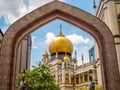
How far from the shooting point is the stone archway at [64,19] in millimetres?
9859

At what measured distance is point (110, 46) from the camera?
411 inches

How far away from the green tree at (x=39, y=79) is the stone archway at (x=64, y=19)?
10431mm

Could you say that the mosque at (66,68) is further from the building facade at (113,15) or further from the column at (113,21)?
the column at (113,21)

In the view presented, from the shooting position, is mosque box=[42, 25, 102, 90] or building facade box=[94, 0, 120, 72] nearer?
building facade box=[94, 0, 120, 72]

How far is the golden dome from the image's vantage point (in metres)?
45.5

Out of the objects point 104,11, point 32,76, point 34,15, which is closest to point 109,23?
point 104,11

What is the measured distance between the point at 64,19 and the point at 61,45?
111ft

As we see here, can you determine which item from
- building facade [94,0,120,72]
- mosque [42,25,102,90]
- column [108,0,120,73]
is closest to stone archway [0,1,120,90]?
column [108,0,120,73]

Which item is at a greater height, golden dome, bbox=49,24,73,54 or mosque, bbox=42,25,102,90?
golden dome, bbox=49,24,73,54

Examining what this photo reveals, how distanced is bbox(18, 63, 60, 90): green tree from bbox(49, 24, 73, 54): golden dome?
23344 millimetres

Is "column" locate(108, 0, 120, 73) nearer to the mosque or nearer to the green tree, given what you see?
the green tree

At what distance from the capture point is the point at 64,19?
11828mm

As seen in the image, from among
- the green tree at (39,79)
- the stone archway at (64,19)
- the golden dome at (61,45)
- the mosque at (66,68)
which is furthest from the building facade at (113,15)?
the golden dome at (61,45)

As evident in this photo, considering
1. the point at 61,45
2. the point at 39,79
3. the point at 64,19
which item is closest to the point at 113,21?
the point at 64,19
